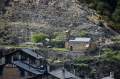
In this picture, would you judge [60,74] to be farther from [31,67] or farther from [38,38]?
[38,38]

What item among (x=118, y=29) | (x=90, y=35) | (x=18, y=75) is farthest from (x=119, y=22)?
(x=90, y=35)

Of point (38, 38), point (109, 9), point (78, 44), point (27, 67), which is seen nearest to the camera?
point (109, 9)

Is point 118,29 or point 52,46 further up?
point 118,29

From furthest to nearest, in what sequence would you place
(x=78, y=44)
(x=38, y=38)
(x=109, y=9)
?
(x=38, y=38) → (x=78, y=44) → (x=109, y=9)

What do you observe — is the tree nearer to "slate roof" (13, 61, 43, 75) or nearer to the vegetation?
"slate roof" (13, 61, 43, 75)

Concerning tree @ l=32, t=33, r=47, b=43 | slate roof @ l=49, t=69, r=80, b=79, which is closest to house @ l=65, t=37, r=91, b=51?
tree @ l=32, t=33, r=47, b=43

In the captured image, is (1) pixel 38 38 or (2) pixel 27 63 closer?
(2) pixel 27 63

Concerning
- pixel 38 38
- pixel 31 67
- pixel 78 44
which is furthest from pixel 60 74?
pixel 38 38

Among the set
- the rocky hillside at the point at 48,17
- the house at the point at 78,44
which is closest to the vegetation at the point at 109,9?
the house at the point at 78,44

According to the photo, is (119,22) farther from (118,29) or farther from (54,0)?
(54,0)
